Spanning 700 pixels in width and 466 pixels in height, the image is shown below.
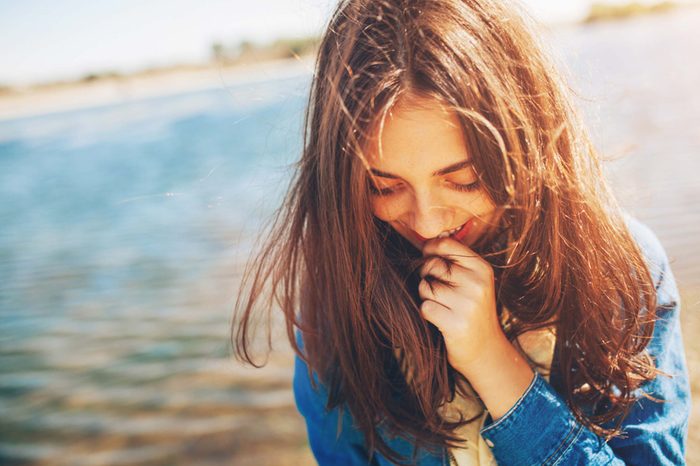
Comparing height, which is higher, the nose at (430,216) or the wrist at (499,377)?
the nose at (430,216)

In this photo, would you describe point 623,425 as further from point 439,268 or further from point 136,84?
point 136,84

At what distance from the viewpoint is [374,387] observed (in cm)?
158

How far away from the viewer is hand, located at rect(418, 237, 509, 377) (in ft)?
4.42

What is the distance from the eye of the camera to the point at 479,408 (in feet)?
5.15

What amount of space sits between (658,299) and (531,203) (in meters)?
0.51

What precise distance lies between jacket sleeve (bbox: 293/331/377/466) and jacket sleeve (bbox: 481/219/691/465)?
448 mm

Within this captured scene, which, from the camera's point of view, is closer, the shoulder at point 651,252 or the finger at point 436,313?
the finger at point 436,313

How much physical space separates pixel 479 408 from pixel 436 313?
1.30ft

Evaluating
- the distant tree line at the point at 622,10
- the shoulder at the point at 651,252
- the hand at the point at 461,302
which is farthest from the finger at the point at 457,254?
the distant tree line at the point at 622,10

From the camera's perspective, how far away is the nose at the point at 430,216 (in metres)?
1.30

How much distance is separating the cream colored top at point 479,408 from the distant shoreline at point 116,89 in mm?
27261

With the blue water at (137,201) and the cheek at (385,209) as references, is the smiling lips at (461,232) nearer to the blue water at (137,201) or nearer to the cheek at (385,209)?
the cheek at (385,209)

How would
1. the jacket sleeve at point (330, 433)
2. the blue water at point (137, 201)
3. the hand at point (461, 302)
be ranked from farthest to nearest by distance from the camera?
1. the blue water at point (137, 201)
2. the jacket sleeve at point (330, 433)
3. the hand at point (461, 302)

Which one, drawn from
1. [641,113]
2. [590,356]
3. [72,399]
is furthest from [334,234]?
[641,113]
